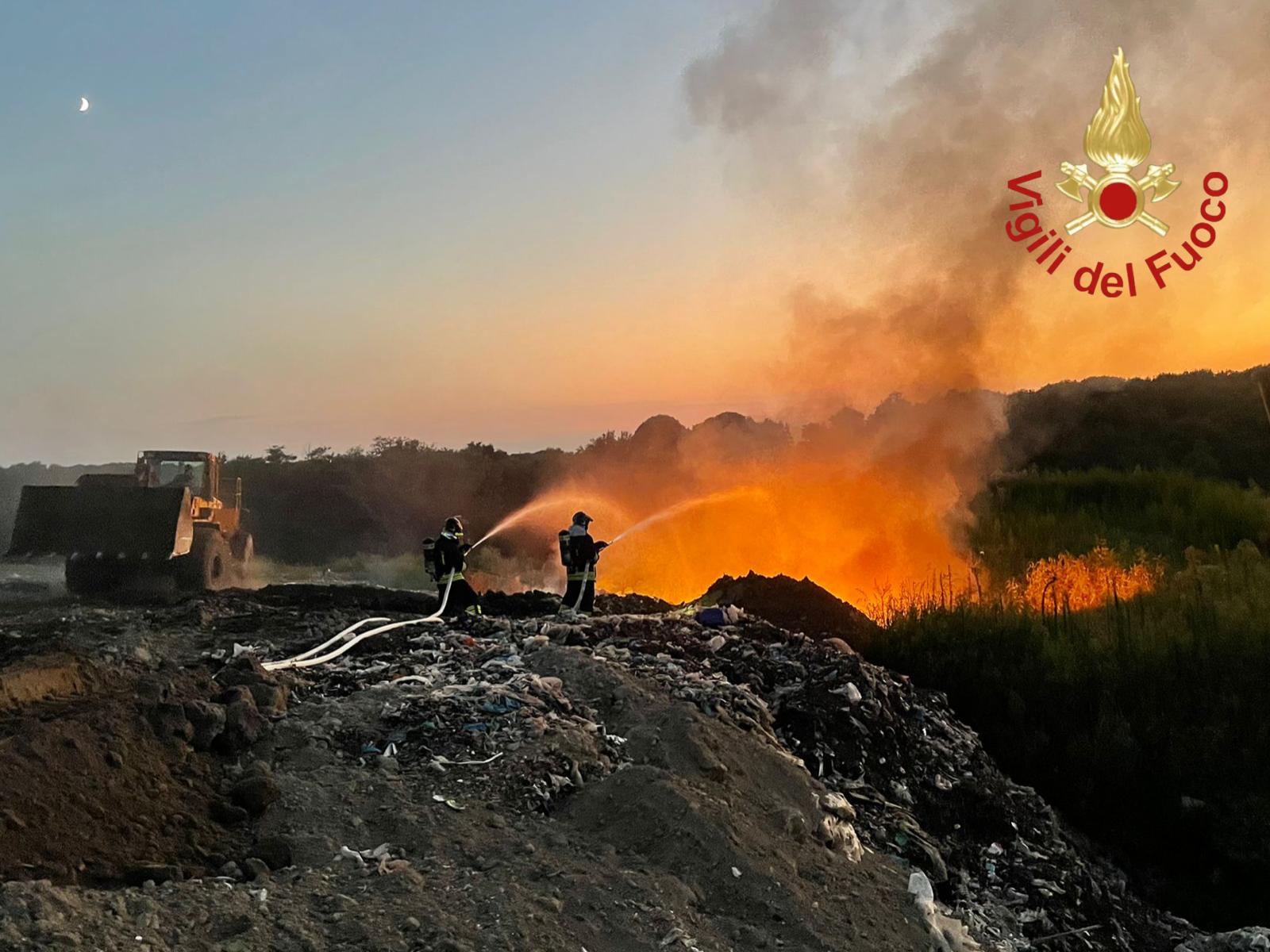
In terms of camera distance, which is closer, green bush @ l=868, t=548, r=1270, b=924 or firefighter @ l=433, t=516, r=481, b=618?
green bush @ l=868, t=548, r=1270, b=924


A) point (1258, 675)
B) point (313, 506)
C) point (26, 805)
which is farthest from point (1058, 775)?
point (313, 506)

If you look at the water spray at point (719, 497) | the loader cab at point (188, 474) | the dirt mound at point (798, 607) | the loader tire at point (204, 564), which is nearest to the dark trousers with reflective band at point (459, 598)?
the dirt mound at point (798, 607)

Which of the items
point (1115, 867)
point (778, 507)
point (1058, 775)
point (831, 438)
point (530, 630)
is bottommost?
point (1115, 867)

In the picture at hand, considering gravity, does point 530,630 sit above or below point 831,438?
below

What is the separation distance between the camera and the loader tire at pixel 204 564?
18.4m

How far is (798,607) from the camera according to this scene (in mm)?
13805

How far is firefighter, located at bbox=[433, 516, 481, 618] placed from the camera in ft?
40.8

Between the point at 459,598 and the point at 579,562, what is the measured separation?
1612mm

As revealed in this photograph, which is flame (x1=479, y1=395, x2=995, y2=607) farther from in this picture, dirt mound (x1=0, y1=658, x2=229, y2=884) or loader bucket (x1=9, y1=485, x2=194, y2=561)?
dirt mound (x1=0, y1=658, x2=229, y2=884)

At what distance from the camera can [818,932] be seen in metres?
5.79

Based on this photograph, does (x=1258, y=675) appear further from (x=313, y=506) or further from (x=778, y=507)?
(x=313, y=506)

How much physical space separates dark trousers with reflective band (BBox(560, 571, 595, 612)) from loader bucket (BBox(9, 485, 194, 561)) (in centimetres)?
869

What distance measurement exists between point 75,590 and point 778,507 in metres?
12.9

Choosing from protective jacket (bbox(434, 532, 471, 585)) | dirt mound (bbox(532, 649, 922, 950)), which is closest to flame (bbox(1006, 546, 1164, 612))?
protective jacket (bbox(434, 532, 471, 585))
